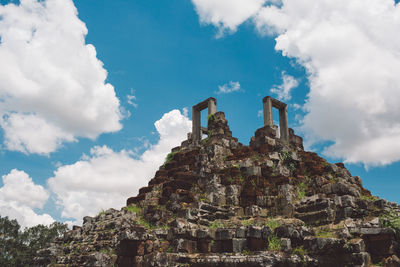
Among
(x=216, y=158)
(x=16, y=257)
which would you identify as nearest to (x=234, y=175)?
(x=216, y=158)

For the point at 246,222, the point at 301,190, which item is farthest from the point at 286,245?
the point at 301,190

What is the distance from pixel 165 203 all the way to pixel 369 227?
6.73m

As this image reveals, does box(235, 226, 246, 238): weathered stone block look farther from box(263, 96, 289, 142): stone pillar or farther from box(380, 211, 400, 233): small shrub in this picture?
box(263, 96, 289, 142): stone pillar

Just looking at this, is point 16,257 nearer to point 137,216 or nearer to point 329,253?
point 137,216

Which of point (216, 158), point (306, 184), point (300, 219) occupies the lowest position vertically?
point (300, 219)

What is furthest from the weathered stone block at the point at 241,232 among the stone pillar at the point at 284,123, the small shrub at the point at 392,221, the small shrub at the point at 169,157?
the stone pillar at the point at 284,123

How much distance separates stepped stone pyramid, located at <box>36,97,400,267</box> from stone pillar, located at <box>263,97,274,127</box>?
0.17 ft

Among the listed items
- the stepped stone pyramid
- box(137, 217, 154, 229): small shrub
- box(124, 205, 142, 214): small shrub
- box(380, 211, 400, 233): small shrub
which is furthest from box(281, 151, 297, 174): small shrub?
box(124, 205, 142, 214): small shrub

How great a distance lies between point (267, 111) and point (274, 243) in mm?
8199

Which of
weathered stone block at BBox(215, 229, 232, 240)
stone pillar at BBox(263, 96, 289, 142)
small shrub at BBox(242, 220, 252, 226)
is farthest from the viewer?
stone pillar at BBox(263, 96, 289, 142)

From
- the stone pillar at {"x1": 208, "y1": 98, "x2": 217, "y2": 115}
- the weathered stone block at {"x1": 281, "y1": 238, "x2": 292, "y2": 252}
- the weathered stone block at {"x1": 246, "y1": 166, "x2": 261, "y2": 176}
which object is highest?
the stone pillar at {"x1": 208, "y1": 98, "x2": 217, "y2": 115}

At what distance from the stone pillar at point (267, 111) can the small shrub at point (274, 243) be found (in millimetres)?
7337

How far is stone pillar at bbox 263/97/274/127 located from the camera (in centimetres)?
1555

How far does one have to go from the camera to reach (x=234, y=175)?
12781 mm
